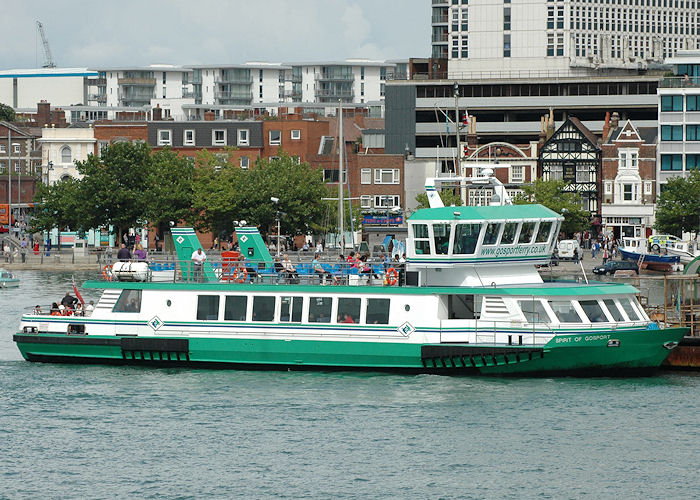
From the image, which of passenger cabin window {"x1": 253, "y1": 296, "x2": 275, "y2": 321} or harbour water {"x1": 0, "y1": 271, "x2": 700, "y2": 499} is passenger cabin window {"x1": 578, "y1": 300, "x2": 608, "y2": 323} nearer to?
harbour water {"x1": 0, "y1": 271, "x2": 700, "y2": 499}

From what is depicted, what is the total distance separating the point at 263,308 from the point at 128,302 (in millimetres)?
4658

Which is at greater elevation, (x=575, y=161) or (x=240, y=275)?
(x=575, y=161)

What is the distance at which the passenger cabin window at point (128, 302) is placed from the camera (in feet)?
150

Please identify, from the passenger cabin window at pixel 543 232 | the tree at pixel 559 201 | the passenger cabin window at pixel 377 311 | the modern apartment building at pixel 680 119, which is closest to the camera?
the passenger cabin window at pixel 377 311

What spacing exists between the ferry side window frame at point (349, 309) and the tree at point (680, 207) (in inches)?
2588

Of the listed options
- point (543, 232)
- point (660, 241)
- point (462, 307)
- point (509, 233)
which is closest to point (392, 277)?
point (462, 307)

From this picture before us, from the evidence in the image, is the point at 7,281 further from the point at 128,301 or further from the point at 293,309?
the point at 293,309

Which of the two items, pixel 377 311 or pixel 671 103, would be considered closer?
pixel 377 311

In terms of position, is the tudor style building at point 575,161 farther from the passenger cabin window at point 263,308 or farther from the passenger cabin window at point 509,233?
the passenger cabin window at point 263,308

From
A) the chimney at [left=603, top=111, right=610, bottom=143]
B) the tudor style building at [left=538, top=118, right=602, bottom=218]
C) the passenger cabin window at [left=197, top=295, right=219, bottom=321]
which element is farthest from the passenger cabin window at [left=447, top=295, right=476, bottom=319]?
the chimney at [left=603, top=111, right=610, bottom=143]

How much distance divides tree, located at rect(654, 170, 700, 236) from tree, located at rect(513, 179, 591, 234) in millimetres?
6283

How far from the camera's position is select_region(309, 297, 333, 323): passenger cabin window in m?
44.1

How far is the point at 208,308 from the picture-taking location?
4500 cm

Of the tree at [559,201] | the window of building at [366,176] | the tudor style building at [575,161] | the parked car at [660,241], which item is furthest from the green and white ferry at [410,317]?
the window of building at [366,176]
